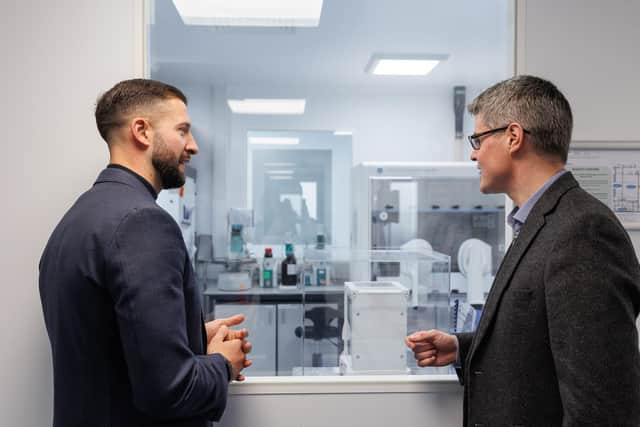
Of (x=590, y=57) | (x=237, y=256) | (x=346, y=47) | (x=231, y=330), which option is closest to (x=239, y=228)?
(x=237, y=256)

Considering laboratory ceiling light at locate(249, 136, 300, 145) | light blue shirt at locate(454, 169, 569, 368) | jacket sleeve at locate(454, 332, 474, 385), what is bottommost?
jacket sleeve at locate(454, 332, 474, 385)

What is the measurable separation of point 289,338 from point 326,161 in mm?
3036

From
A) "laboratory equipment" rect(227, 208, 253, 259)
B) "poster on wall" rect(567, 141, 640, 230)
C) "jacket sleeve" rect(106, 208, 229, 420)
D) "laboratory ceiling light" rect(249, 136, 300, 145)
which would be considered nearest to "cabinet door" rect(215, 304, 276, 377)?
"jacket sleeve" rect(106, 208, 229, 420)

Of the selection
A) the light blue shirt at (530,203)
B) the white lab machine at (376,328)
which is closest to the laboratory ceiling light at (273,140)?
the white lab machine at (376,328)

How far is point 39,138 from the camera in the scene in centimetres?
133

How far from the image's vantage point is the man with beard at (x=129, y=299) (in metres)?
0.84

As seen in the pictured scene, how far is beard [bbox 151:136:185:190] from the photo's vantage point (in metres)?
1.04

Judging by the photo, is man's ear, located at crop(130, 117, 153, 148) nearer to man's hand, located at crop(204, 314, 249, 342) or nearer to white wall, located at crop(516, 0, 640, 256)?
man's hand, located at crop(204, 314, 249, 342)

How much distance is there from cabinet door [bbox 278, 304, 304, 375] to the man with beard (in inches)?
22.1

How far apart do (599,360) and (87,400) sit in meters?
0.91

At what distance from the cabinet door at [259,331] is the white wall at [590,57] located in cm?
118

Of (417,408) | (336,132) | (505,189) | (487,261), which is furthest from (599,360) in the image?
(336,132)

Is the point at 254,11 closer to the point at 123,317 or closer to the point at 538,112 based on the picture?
the point at 538,112

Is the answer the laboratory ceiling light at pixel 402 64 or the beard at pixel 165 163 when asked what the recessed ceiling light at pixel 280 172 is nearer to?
the laboratory ceiling light at pixel 402 64
